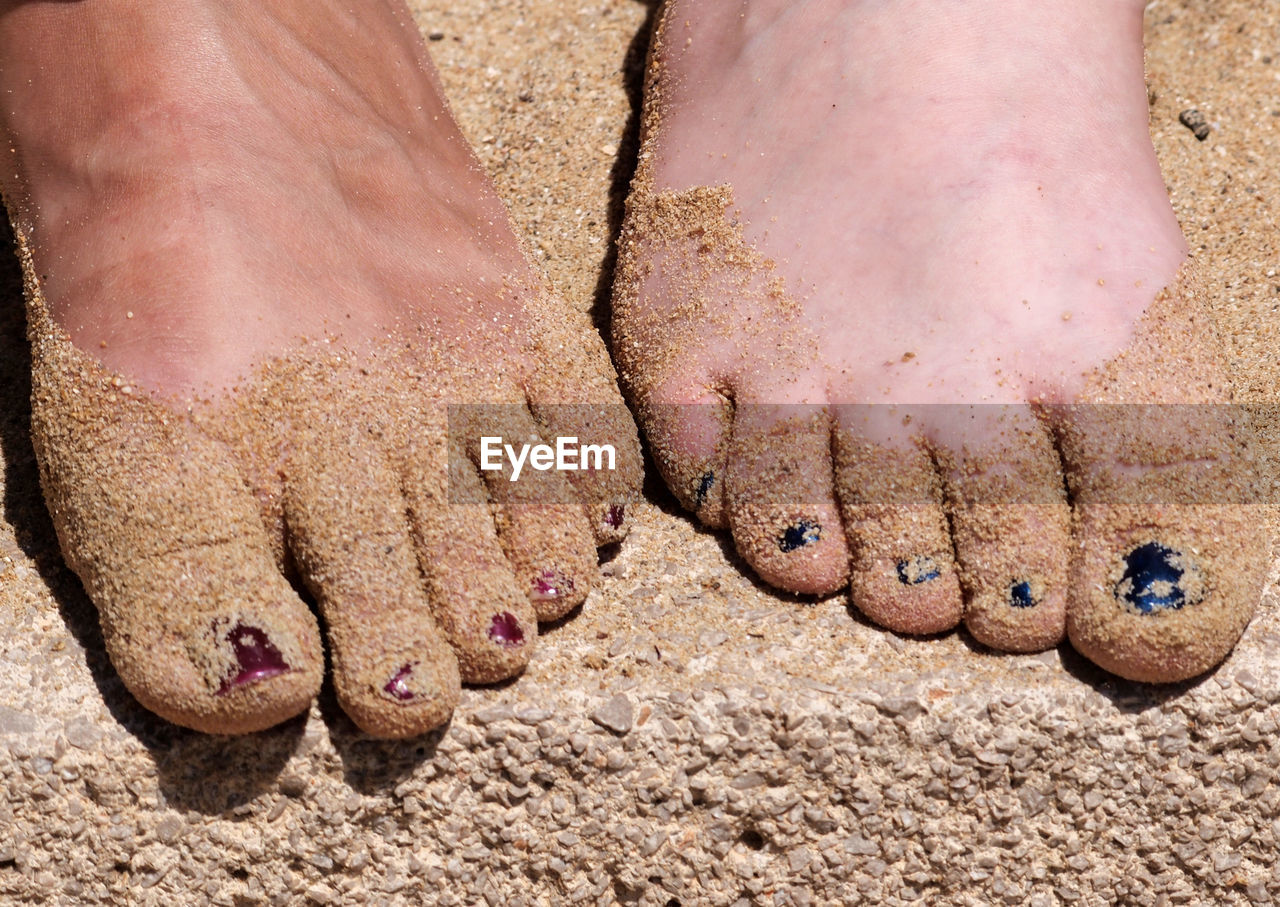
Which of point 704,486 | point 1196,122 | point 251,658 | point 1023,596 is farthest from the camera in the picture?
point 1196,122

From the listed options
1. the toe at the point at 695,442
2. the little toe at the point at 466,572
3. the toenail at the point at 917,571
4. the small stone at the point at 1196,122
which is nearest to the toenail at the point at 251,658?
the little toe at the point at 466,572

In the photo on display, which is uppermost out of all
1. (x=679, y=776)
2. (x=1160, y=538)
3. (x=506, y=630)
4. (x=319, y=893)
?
(x=1160, y=538)

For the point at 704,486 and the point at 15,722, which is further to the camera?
the point at 704,486

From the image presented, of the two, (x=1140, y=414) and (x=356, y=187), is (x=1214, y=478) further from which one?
(x=356, y=187)

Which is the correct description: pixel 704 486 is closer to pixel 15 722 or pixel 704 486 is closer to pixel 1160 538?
pixel 1160 538

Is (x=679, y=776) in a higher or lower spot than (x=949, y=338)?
lower

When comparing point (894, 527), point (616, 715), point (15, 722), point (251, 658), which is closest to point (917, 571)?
point (894, 527)

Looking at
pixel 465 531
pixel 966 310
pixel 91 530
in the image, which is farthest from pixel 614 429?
pixel 91 530

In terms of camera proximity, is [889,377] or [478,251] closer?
[889,377]
